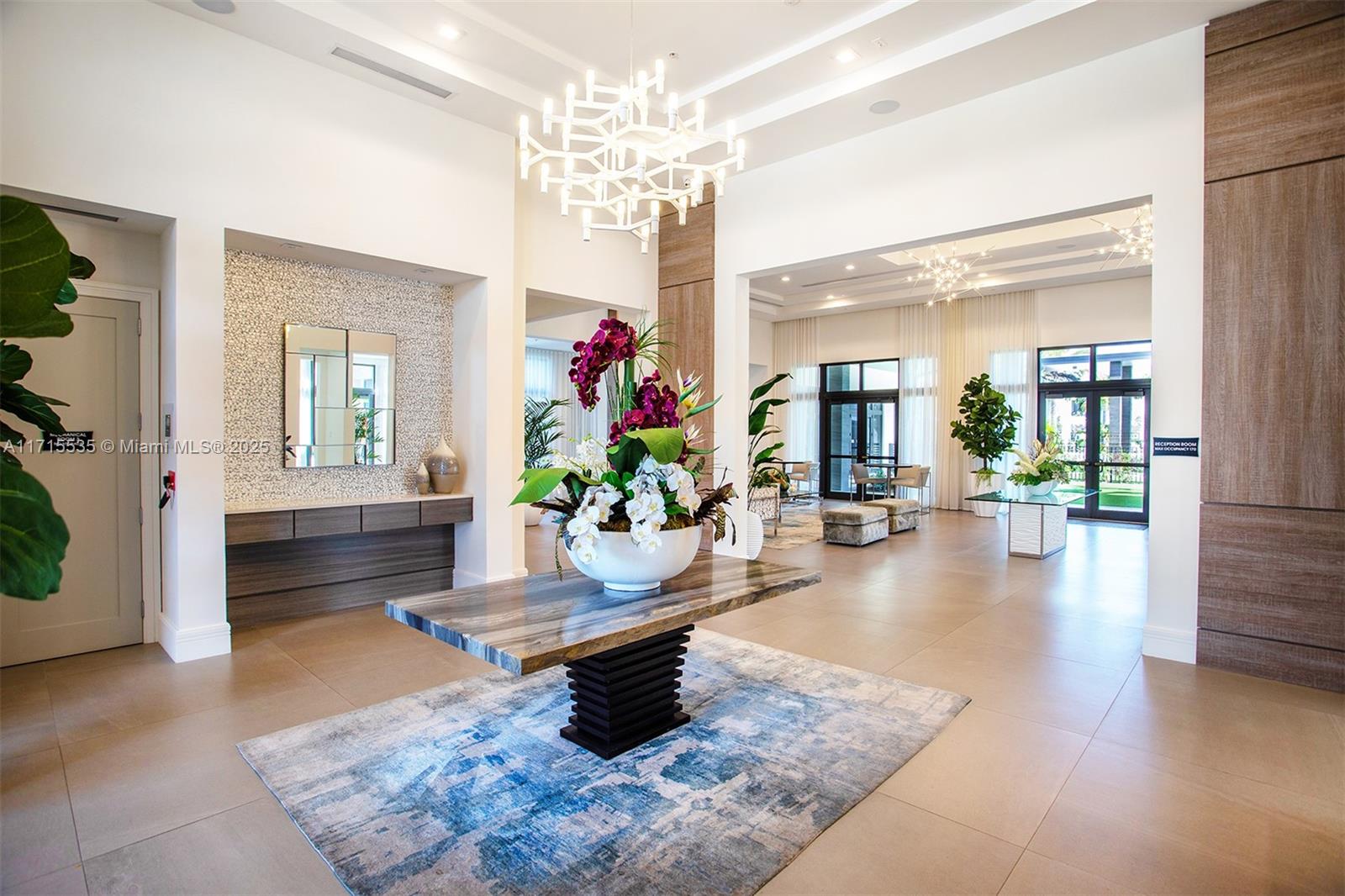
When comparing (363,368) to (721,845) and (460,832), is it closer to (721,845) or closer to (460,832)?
(460,832)

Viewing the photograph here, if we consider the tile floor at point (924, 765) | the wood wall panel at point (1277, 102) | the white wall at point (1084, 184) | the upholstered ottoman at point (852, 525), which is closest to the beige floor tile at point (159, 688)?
the tile floor at point (924, 765)

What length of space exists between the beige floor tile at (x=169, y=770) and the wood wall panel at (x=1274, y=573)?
481cm

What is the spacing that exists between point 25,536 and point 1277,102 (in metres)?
5.43

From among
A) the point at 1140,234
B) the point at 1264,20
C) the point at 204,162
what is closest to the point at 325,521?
the point at 204,162

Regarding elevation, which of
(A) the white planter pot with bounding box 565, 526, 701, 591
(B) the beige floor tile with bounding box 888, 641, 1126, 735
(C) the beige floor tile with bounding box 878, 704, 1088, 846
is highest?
(A) the white planter pot with bounding box 565, 526, 701, 591

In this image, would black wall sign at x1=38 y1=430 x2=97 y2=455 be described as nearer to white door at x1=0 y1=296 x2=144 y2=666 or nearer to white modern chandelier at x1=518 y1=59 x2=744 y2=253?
white door at x1=0 y1=296 x2=144 y2=666

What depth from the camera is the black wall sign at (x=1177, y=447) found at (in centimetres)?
396

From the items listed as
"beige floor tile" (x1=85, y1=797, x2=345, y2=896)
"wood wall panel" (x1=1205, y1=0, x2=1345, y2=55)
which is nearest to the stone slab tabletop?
"beige floor tile" (x1=85, y1=797, x2=345, y2=896)

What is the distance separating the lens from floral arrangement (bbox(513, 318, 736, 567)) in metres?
2.40

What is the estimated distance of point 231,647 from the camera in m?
4.13

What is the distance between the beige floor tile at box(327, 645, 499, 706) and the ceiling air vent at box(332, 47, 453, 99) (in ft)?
12.7

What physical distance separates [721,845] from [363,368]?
439cm

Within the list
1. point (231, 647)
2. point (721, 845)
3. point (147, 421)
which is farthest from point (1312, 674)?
point (147, 421)

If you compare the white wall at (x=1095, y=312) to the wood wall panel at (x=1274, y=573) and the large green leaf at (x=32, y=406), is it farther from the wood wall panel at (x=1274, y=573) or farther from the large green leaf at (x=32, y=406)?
the large green leaf at (x=32, y=406)
